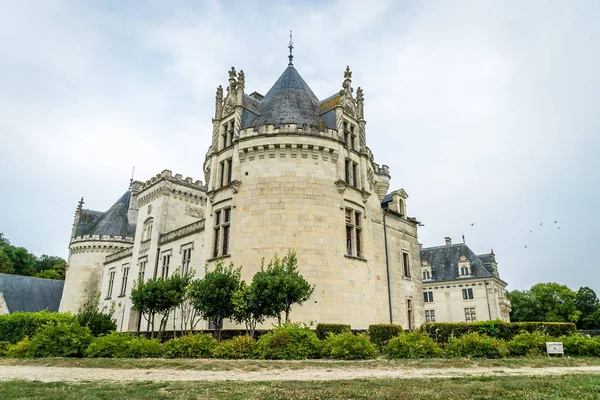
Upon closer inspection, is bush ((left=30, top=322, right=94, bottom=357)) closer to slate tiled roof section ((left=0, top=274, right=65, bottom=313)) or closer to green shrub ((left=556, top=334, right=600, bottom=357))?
green shrub ((left=556, top=334, right=600, bottom=357))


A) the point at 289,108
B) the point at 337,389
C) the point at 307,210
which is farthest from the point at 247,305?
the point at 289,108

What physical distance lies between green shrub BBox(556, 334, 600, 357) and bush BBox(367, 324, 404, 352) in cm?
616

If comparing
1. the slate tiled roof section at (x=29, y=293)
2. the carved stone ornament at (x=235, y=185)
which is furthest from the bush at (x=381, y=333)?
the slate tiled roof section at (x=29, y=293)

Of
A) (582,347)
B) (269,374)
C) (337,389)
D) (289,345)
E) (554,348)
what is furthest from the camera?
(582,347)

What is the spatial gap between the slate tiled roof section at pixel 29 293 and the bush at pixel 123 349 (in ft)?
114

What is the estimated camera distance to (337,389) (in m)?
6.99

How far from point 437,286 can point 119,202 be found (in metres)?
41.8

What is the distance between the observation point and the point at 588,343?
44.9 feet

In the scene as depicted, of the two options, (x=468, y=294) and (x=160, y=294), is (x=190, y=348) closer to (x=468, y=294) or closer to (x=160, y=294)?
(x=160, y=294)

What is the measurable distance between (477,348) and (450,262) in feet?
137

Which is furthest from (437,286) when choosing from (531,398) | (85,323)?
(531,398)

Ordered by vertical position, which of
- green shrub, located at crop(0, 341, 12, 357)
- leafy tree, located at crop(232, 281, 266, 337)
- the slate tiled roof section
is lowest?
green shrub, located at crop(0, 341, 12, 357)

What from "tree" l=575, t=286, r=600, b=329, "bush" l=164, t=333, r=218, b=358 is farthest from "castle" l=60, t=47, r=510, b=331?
"tree" l=575, t=286, r=600, b=329

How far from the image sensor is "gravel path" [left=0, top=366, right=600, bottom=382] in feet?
29.4
